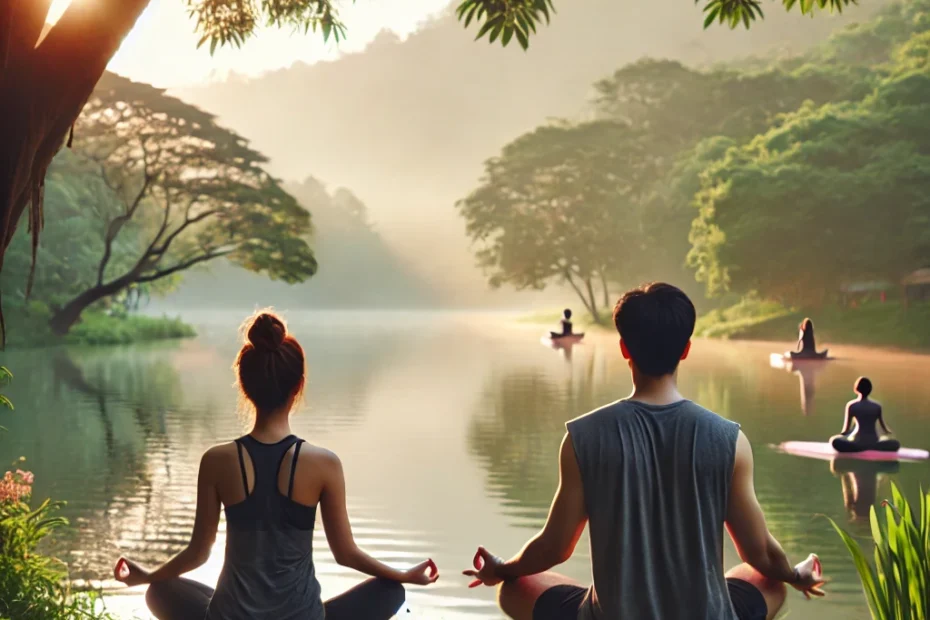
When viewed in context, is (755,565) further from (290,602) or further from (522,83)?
(522,83)

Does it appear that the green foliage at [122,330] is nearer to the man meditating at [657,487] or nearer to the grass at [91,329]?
the grass at [91,329]

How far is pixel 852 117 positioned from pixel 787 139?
73.8 inches

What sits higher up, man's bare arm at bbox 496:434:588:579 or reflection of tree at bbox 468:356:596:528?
man's bare arm at bbox 496:434:588:579

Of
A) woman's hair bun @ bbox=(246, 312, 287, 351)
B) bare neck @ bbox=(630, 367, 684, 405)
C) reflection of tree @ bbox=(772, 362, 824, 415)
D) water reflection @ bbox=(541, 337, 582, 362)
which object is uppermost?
woman's hair bun @ bbox=(246, 312, 287, 351)

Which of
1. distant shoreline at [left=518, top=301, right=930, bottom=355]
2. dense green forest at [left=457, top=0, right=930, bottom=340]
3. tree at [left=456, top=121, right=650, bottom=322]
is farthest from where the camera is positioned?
tree at [left=456, top=121, right=650, bottom=322]

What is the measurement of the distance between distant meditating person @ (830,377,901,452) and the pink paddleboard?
4cm

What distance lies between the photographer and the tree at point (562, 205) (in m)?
38.9

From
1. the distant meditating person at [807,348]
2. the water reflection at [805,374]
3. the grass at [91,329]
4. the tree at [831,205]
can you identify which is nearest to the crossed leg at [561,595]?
the water reflection at [805,374]

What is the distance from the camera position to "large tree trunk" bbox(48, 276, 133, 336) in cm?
2569

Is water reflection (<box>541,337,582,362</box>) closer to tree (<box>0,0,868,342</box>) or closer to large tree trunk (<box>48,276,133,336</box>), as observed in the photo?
large tree trunk (<box>48,276,133,336</box>)

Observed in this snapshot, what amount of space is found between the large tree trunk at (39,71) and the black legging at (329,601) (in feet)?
3.59

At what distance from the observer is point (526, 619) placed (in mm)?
2361

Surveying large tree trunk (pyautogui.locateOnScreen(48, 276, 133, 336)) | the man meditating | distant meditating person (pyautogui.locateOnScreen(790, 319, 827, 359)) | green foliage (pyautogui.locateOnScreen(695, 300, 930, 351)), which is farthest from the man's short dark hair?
Result: large tree trunk (pyautogui.locateOnScreen(48, 276, 133, 336))

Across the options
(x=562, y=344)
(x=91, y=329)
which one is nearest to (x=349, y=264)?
(x=91, y=329)
